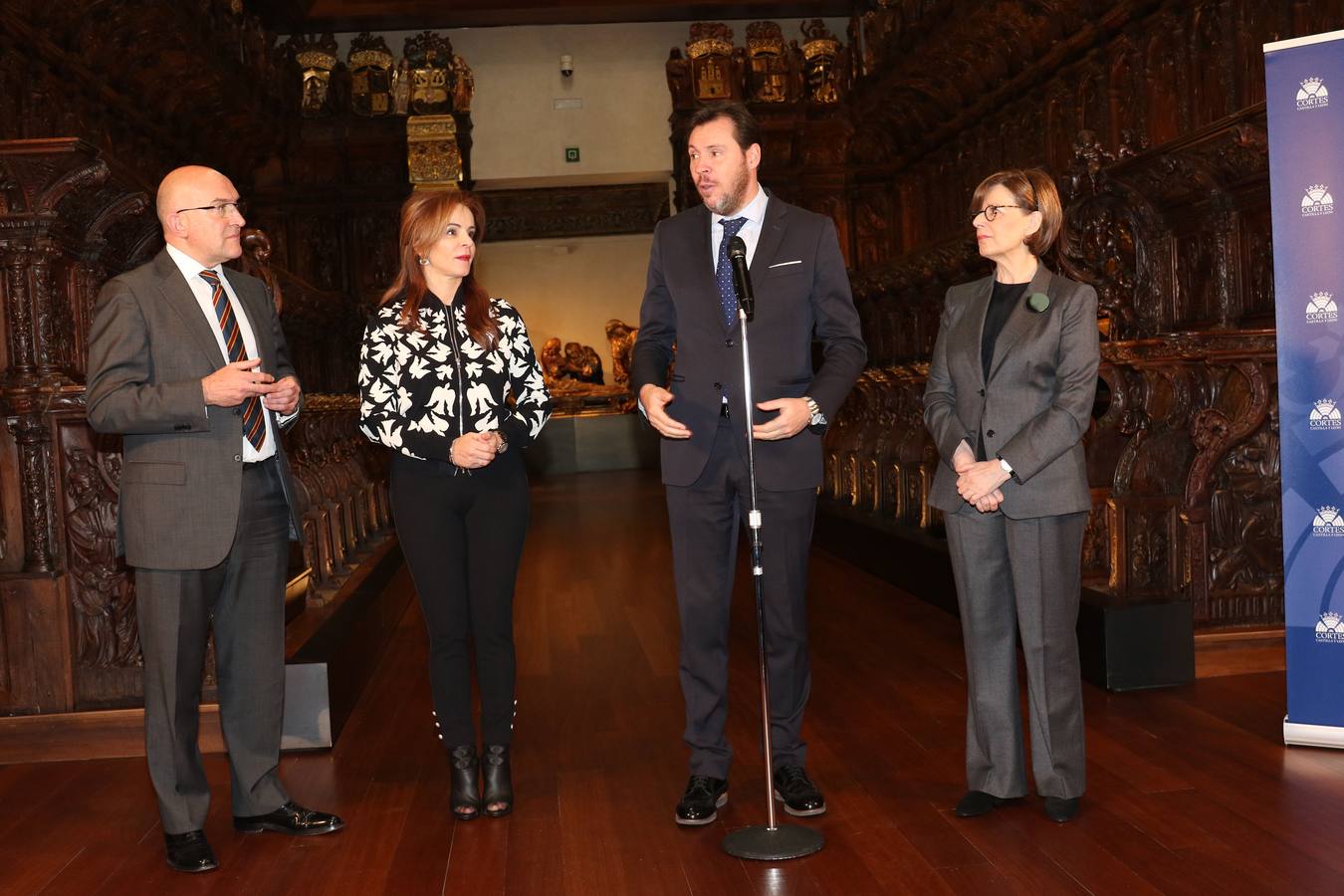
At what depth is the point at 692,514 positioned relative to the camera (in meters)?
2.96

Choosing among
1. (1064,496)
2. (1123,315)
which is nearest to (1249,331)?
(1123,315)

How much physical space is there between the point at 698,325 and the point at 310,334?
24.0 feet

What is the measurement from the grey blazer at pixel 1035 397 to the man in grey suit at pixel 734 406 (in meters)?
0.29

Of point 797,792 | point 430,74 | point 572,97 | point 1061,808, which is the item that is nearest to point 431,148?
point 430,74

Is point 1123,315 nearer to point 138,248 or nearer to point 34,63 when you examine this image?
point 138,248

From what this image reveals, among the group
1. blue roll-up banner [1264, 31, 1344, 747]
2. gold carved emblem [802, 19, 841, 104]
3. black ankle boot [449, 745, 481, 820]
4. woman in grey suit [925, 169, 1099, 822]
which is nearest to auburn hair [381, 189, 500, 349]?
black ankle boot [449, 745, 481, 820]

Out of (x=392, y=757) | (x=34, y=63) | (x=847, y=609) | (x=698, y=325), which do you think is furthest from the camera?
(x=34, y=63)

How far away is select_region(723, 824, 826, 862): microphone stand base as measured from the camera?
267 centimetres

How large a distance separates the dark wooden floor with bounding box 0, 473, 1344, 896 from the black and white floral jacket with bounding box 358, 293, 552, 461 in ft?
3.10

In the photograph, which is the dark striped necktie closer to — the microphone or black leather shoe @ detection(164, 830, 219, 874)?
black leather shoe @ detection(164, 830, 219, 874)

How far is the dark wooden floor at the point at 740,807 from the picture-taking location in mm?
2604

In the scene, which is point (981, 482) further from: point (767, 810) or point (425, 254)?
point (425, 254)

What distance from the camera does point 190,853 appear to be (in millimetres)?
2795

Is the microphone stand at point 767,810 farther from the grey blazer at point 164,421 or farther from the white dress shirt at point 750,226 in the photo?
the grey blazer at point 164,421
